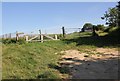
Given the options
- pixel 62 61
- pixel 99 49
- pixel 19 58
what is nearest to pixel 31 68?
pixel 19 58

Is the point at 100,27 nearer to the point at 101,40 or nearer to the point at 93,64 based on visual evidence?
the point at 101,40

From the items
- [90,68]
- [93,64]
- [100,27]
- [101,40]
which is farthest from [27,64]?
[100,27]

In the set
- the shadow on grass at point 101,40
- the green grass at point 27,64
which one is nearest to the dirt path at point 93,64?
the green grass at point 27,64

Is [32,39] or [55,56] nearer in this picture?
[55,56]

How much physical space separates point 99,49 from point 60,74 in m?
7.55

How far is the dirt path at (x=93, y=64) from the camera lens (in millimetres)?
12570

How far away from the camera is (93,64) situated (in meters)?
14.6

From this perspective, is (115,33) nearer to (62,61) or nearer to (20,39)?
(20,39)

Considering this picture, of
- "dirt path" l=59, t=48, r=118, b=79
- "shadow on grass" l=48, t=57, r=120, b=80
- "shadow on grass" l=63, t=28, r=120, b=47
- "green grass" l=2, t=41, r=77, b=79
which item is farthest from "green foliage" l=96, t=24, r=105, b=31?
"shadow on grass" l=48, t=57, r=120, b=80

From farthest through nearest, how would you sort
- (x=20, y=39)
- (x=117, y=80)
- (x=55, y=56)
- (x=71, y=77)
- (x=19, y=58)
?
(x=20, y=39)
(x=55, y=56)
(x=19, y=58)
(x=71, y=77)
(x=117, y=80)

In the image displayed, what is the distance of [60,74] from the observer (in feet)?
41.2

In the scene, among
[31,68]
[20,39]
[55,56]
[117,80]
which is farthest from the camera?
[20,39]

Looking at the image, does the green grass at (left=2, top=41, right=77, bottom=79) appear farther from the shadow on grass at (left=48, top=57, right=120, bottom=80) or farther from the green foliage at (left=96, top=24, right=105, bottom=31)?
the green foliage at (left=96, top=24, right=105, bottom=31)

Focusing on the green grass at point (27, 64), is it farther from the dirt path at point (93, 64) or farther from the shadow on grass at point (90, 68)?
the dirt path at point (93, 64)
